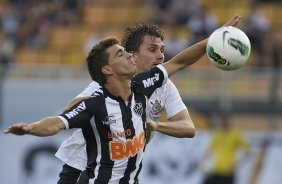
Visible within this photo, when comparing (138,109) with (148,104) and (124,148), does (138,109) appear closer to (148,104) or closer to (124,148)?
(124,148)

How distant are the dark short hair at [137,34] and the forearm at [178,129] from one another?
2.97 feet

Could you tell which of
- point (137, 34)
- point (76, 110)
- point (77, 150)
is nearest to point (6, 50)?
point (137, 34)

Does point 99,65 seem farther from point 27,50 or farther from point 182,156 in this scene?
A: point 27,50

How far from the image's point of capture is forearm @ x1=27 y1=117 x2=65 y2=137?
260 inches

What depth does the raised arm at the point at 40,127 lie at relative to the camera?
6.41m

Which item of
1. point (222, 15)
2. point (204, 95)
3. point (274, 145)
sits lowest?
point (274, 145)

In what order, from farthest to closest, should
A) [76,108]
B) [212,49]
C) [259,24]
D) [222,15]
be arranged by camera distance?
[222,15] → [259,24] → [212,49] → [76,108]

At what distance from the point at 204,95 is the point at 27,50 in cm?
446

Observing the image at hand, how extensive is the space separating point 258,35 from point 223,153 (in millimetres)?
2536

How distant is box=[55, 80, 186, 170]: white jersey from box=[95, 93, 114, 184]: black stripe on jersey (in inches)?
14.6

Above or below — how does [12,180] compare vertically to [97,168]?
below

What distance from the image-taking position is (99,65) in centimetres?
746

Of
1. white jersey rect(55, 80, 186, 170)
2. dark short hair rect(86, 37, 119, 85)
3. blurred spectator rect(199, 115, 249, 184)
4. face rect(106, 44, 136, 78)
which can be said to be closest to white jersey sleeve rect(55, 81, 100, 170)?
white jersey rect(55, 80, 186, 170)

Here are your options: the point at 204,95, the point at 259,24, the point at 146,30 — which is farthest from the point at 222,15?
the point at 146,30
